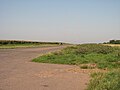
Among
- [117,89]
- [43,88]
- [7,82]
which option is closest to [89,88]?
[117,89]

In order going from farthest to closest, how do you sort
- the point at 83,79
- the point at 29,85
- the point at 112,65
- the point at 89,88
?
the point at 112,65 < the point at 83,79 < the point at 29,85 < the point at 89,88

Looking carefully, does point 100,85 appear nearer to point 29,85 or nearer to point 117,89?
point 117,89

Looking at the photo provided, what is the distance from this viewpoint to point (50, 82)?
42.6 feet

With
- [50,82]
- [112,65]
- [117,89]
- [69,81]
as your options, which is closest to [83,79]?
[69,81]

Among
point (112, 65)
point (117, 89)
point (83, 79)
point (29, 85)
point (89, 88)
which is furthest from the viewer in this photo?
point (112, 65)

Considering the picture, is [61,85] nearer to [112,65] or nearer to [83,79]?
[83,79]

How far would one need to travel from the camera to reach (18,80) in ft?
44.2

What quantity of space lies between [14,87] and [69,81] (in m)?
2.87

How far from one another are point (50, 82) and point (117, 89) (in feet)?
12.0

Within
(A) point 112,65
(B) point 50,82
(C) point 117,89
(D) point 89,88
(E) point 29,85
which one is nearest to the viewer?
(C) point 117,89

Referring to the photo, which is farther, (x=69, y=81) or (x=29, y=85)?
(x=69, y=81)

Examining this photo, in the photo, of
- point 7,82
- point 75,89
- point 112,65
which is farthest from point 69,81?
point 112,65

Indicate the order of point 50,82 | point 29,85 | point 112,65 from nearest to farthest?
point 29,85 < point 50,82 < point 112,65

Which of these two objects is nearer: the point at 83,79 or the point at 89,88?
the point at 89,88
